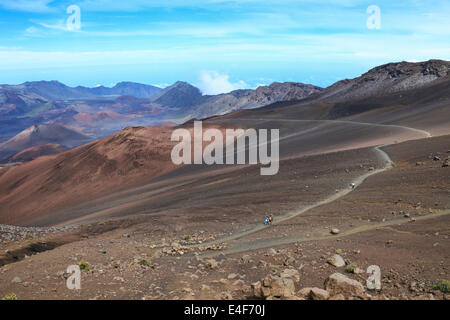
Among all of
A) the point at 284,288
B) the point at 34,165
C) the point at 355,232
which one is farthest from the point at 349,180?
the point at 34,165

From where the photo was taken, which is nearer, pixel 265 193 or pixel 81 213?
pixel 265 193

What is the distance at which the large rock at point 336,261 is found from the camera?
9.62m

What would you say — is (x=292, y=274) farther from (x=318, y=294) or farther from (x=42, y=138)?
(x=42, y=138)

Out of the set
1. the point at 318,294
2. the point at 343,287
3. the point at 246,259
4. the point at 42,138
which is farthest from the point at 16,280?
the point at 42,138

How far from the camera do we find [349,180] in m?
21.4

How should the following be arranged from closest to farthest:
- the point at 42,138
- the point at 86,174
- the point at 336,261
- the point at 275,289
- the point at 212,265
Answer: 1. the point at 275,289
2. the point at 336,261
3. the point at 212,265
4. the point at 86,174
5. the point at 42,138

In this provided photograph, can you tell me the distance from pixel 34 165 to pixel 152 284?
66.6 metres

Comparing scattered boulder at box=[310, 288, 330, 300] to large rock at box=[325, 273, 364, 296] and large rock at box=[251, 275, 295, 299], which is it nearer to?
large rock at box=[251, 275, 295, 299]

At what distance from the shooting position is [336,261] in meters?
9.68

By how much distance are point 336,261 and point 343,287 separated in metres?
2.52

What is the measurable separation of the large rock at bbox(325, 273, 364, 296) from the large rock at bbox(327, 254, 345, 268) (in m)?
2.23

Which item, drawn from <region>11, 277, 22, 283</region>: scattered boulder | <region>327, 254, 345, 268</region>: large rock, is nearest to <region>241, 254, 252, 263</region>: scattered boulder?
<region>327, 254, 345, 268</region>: large rock

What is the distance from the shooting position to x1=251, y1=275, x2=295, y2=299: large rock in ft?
23.5

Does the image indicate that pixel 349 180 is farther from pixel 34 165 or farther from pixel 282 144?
pixel 34 165
